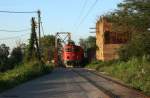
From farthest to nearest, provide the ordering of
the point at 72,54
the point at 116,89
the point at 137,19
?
the point at 72,54 < the point at 137,19 < the point at 116,89

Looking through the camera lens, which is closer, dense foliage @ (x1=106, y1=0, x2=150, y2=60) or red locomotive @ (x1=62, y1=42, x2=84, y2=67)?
dense foliage @ (x1=106, y1=0, x2=150, y2=60)

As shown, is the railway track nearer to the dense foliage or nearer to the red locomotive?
the dense foliage

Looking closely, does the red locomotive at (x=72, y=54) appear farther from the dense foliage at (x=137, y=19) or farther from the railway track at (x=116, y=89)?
the railway track at (x=116, y=89)

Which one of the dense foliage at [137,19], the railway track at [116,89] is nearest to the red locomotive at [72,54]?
the dense foliage at [137,19]

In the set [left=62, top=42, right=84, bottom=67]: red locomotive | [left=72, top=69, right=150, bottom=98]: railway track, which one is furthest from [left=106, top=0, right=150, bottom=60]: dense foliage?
[left=62, top=42, right=84, bottom=67]: red locomotive

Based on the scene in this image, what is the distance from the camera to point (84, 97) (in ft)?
64.7

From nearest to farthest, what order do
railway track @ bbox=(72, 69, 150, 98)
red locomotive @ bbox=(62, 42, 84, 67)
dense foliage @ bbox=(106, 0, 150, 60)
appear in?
railway track @ bbox=(72, 69, 150, 98) < dense foliage @ bbox=(106, 0, 150, 60) < red locomotive @ bbox=(62, 42, 84, 67)

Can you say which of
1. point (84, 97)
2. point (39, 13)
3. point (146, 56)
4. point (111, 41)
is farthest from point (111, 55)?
point (84, 97)

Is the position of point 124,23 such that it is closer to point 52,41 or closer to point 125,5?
point 125,5

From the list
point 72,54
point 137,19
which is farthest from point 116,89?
point 72,54

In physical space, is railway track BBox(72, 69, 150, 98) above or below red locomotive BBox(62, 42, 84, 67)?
below

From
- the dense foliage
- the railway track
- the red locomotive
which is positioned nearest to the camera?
the railway track

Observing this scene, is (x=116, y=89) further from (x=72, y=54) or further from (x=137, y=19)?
(x=72, y=54)

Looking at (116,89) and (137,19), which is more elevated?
(137,19)
